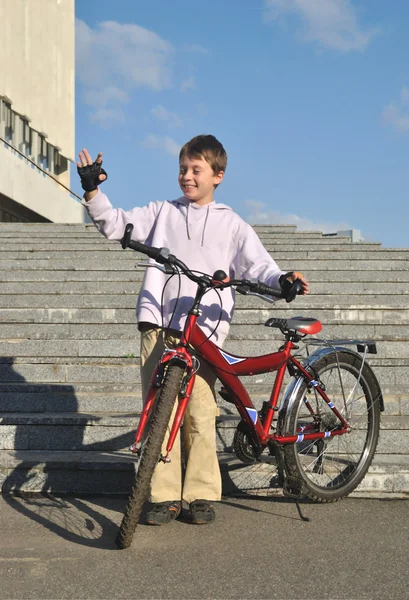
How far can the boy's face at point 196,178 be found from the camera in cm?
391

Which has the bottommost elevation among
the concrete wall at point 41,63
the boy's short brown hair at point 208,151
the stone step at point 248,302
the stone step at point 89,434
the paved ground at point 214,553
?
the paved ground at point 214,553

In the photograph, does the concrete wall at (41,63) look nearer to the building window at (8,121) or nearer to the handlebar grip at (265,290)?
the building window at (8,121)

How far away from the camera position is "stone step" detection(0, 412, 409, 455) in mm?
4961

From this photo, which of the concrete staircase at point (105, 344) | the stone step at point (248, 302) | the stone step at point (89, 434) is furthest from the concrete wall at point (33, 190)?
the stone step at point (89, 434)

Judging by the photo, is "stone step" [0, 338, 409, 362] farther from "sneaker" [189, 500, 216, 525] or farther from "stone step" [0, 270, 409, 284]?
"sneaker" [189, 500, 216, 525]

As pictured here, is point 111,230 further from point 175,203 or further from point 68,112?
point 68,112

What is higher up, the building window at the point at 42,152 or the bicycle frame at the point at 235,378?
the building window at the point at 42,152

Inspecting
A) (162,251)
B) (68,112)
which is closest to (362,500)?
(162,251)

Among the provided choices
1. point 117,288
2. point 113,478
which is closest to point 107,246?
point 117,288

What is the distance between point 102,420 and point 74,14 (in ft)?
111

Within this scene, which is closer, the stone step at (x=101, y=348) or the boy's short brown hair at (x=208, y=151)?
the boy's short brown hair at (x=208, y=151)

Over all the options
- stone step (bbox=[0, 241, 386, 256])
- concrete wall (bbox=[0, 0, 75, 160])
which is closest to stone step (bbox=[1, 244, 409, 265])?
stone step (bbox=[0, 241, 386, 256])

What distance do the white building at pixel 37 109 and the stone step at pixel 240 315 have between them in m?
16.9

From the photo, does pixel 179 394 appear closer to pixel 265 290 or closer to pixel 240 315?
pixel 265 290
